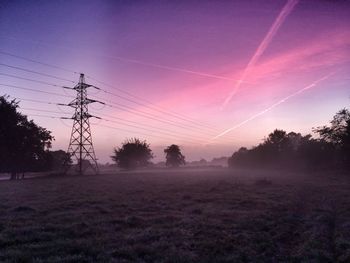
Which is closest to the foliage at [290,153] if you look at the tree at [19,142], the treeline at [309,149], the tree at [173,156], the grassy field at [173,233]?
the treeline at [309,149]

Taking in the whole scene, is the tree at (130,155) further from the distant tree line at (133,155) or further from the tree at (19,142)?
the tree at (19,142)

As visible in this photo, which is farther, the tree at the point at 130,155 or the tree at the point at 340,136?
the tree at the point at 130,155

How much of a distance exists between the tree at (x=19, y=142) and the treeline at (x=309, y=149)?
6807cm

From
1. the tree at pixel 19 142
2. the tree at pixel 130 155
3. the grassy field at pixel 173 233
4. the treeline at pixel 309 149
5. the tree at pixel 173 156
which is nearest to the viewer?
the grassy field at pixel 173 233

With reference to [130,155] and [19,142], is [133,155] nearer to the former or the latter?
[130,155]

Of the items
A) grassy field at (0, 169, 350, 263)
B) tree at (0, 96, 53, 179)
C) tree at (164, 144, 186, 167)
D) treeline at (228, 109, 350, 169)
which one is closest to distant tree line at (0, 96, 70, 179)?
tree at (0, 96, 53, 179)

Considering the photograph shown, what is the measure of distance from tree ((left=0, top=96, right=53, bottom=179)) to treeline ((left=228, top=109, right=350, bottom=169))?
68072 mm

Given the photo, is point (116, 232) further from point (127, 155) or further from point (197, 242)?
point (127, 155)

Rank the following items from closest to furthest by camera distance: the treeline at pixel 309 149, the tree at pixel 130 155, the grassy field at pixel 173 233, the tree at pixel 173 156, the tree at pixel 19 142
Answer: the grassy field at pixel 173 233, the tree at pixel 19 142, the treeline at pixel 309 149, the tree at pixel 130 155, the tree at pixel 173 156

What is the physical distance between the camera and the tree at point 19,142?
56719 mm

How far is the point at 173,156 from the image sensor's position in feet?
508

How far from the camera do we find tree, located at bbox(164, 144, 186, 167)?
508 feet

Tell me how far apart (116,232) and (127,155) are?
108 m

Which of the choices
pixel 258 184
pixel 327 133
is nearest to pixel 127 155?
pixel 327 133
